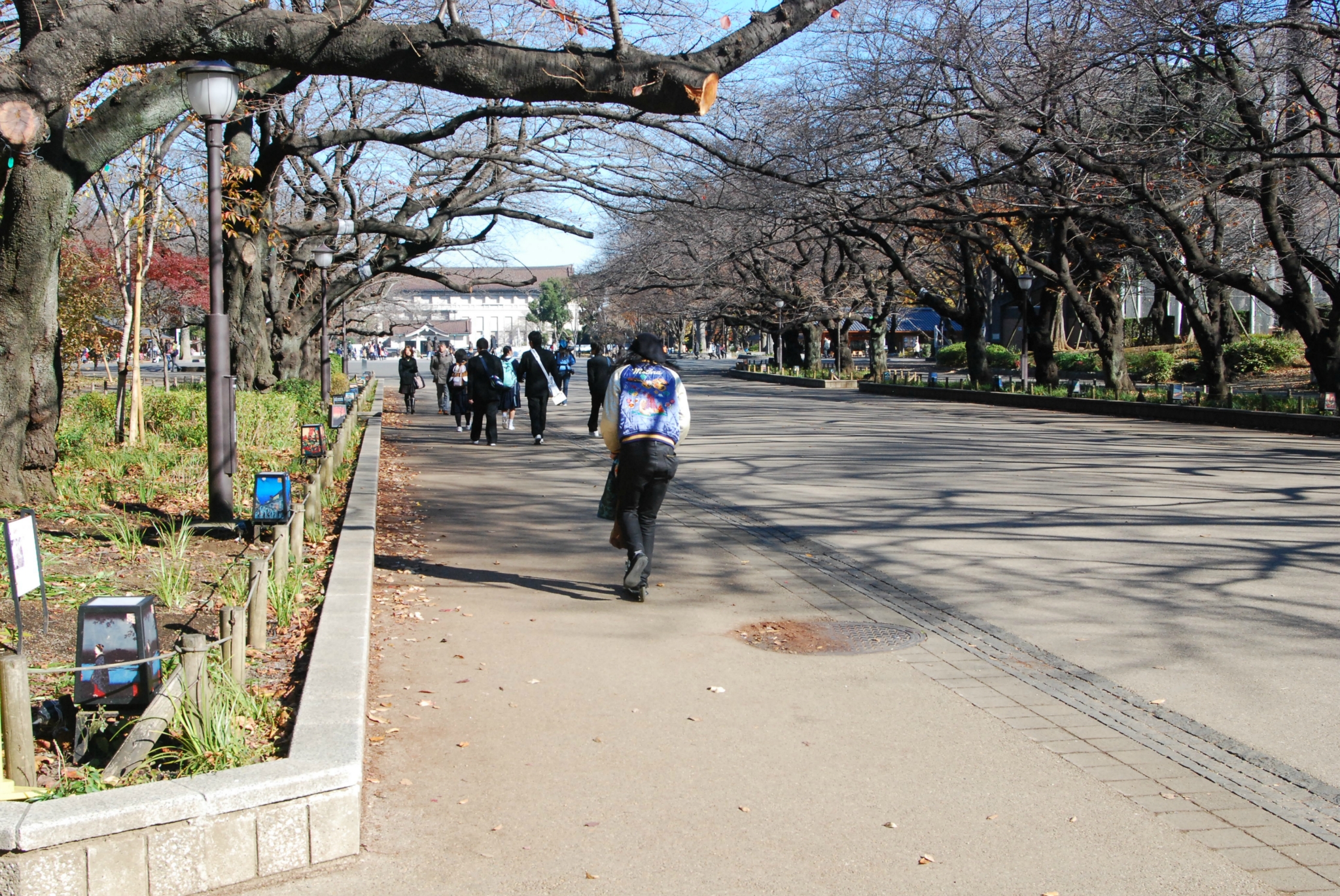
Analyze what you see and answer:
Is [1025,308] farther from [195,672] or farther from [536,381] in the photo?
[195,672]

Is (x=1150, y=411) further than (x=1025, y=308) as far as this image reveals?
No

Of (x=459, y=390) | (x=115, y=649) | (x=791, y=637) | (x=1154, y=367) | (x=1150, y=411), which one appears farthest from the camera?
(x=1154, y=367)

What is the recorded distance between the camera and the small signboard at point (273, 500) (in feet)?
28.7

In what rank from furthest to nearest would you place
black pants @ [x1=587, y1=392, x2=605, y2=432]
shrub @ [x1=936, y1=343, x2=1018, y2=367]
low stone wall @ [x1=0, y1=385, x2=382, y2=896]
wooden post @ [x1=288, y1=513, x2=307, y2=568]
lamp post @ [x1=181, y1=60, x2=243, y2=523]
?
shrub @ [x1=936, y1=343, x2=1018, y2=367]
black pants @ [x1=587, y1=392, x2=605, y2=432]
lamp post @ [x1=181, y1=60, x2=243, y2=523]
wooden post @ [x1=288, y1=513, x2=307, y2=568]
low stone wall @ [x1=0, y1=385, x2=382, y2=896]

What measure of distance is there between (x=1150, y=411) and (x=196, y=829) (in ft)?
83.2

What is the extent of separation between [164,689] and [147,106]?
6.47 metres

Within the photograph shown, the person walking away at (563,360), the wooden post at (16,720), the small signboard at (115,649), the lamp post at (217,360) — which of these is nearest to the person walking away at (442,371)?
the person walking away at (563,360)

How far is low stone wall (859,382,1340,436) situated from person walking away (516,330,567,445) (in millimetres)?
13488

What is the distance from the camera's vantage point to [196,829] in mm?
3668

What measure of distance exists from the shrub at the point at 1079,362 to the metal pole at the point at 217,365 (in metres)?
41.5

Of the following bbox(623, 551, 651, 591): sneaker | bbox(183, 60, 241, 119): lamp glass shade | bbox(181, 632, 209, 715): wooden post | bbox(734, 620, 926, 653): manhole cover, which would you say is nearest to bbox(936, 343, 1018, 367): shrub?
bbox(183, 60, 241, 119): lamp glass shade

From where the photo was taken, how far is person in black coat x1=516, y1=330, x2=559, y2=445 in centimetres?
1902

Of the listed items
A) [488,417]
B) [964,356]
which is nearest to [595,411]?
[488,417]

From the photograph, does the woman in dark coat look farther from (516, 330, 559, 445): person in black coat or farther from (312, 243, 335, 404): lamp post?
(516, 330, 559, 445): person in black coat
